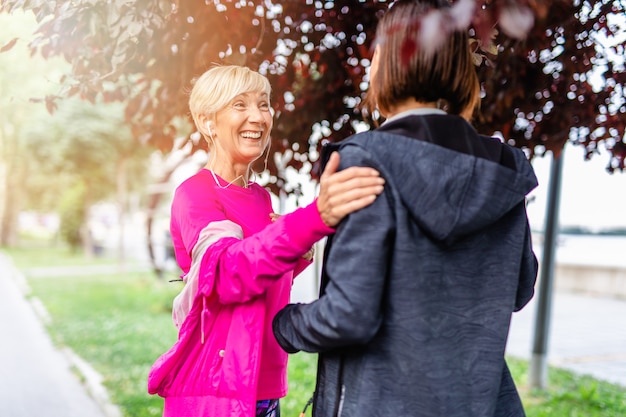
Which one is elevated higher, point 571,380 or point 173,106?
point 173,106

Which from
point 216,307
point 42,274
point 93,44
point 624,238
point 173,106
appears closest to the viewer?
point 216,307

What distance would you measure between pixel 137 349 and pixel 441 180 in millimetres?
6727

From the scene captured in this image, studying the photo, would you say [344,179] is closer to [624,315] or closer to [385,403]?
[385,403]

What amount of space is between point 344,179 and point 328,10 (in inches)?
76.2

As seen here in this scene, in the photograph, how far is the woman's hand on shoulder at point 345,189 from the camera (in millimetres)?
1409

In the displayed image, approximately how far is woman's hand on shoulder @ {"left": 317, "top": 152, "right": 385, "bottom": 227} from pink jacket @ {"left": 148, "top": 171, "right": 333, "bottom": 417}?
0.09 m

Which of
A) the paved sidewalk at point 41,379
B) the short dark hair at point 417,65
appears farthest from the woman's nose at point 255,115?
the paved sidewalk at point 41,379

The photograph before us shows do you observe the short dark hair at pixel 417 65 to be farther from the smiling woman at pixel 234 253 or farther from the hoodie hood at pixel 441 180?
the smiling woman at pixel 234 253

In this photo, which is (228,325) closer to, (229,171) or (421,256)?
(229,171)

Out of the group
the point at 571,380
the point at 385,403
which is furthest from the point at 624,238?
the point at 385,403

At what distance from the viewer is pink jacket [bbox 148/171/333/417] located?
63.3 inches

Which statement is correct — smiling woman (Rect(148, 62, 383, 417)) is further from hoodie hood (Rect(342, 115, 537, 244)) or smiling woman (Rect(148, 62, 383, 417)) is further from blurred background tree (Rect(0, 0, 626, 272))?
blurred background tree (Rect(0, 0, 626, 272))

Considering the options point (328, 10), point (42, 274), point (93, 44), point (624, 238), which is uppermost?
point (328, 10)

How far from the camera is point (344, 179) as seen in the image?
4.71 feet
